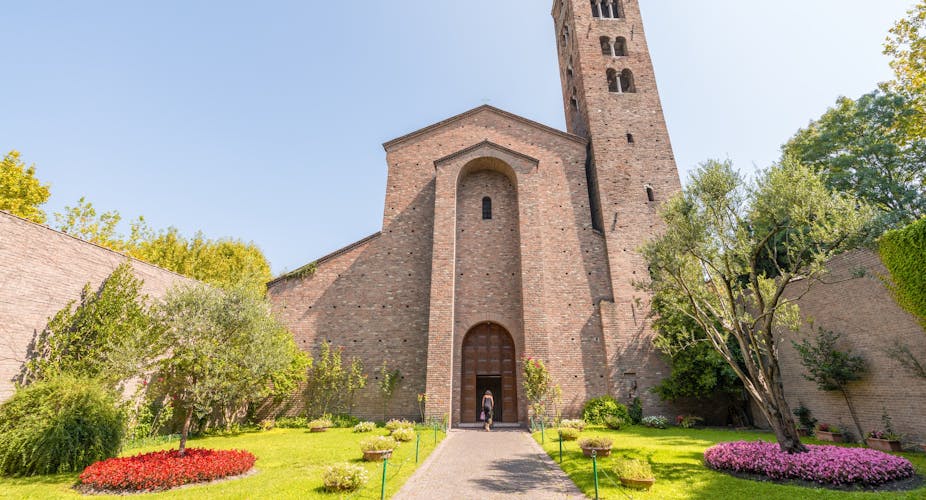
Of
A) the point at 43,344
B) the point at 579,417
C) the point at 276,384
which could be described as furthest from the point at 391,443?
the point at 43,344

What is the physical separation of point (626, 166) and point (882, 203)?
10.9m

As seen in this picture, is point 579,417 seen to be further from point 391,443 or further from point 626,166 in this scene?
point 626,166

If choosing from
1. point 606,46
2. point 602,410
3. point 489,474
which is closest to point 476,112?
point 606,46

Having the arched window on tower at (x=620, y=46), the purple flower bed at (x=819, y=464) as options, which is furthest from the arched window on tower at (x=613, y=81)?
the purple flower bed at (x=819, y=464)

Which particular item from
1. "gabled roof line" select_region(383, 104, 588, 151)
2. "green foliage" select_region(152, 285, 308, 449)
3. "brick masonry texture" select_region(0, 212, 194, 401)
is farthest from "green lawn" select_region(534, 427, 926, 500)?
"gabled roof line" select_region(383, 104, 588, 151)

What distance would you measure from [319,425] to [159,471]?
8193 millimetres

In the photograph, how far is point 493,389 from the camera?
18938mm

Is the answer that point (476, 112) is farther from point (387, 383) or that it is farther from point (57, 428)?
point (57, 428)

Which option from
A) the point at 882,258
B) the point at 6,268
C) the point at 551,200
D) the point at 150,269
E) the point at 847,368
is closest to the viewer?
the point at 6,268

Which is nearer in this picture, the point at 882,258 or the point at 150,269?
the point at 882,258

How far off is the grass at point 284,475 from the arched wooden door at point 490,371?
13.3 ft

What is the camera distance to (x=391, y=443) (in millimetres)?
10906

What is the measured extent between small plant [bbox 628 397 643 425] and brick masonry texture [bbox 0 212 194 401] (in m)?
17.5

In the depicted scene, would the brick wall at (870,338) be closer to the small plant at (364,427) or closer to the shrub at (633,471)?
the shrub at (633,471)
